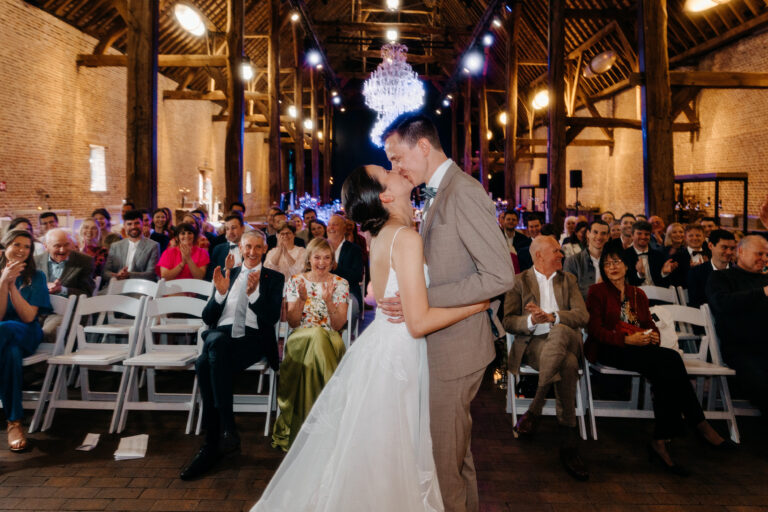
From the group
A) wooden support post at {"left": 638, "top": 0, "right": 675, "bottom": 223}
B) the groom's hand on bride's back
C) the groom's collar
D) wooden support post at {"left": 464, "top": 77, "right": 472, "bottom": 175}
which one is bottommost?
the groom's hand on bride's back

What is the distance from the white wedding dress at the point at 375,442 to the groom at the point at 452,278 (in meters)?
0.07

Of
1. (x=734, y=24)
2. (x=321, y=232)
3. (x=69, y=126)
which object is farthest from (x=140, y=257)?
(x=734, y=24)

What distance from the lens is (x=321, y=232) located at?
6562 mm

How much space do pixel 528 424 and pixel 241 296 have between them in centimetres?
205

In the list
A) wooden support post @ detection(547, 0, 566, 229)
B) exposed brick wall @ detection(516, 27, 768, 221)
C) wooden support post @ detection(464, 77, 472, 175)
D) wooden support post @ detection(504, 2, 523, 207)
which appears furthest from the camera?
wooden support post @ detection(464, 77, 472, 175)

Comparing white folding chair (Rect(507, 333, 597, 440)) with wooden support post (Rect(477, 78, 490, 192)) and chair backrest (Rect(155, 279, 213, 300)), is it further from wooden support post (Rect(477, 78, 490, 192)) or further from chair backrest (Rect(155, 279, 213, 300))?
wooden support post (Rect(477, 78, 490, 192))

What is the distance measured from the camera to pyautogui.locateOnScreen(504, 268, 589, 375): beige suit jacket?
11.7ft

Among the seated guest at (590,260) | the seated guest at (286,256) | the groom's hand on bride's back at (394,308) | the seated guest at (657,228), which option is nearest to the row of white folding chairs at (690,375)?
the seated guest at (590,260)

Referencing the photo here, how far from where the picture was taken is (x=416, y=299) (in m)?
1.73

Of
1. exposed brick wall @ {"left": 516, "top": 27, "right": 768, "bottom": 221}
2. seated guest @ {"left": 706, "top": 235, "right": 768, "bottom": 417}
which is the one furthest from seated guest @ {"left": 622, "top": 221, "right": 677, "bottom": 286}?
exposed brick wall @ {"left": 516, "top": 27, "right": 768, "bottom": 221}

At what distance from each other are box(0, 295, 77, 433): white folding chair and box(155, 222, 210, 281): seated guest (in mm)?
1094

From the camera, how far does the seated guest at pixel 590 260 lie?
4.84 m

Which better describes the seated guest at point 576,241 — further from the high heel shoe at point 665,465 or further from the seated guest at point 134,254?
the seated guest at point 134,254

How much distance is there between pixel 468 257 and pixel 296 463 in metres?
1.03
